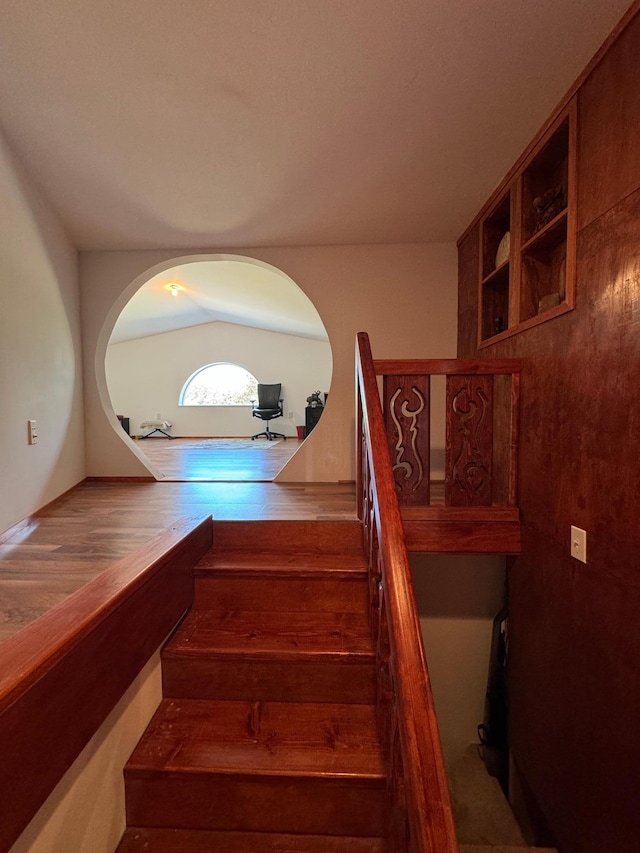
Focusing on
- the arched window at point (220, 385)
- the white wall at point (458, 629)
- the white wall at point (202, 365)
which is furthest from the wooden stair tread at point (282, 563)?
the arched window at point (220, 385)

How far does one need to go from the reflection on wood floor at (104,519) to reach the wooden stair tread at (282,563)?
239 millimetres

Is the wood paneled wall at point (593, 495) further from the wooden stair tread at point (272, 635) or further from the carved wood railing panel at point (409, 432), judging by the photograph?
the wooden stair tread at point (272, 635)

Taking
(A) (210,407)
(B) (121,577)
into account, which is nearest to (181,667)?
(B) (121,577)

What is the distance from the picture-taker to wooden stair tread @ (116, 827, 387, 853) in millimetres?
1103

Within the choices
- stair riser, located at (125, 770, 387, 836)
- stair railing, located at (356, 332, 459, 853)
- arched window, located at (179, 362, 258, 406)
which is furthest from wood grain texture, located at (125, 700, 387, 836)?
arched window, located at (179, 362, 258, 406)

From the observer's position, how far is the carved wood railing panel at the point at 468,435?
6.33 feet

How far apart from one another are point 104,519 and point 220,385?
650 centimetres

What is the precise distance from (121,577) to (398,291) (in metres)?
2.57

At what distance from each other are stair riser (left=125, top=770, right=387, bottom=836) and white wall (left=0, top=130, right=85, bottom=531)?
1.52m

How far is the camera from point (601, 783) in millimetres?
1406

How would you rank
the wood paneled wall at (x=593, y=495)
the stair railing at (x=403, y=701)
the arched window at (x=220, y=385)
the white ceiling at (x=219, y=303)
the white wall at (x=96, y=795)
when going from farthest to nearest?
the arched window at (x=220, y=385)
the white ceiling at (x=219, y=303)
the wood paneled wall at (x=593, y=495)
the white wall at (x=96, y=795)
the stair railing at (x=403, y=701)

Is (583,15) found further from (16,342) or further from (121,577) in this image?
(16,342)

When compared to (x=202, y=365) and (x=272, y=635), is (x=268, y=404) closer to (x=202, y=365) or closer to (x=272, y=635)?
(x=202, y=365)

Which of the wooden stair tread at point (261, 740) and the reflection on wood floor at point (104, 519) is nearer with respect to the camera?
the wooden stair tread at point (261, 740)
